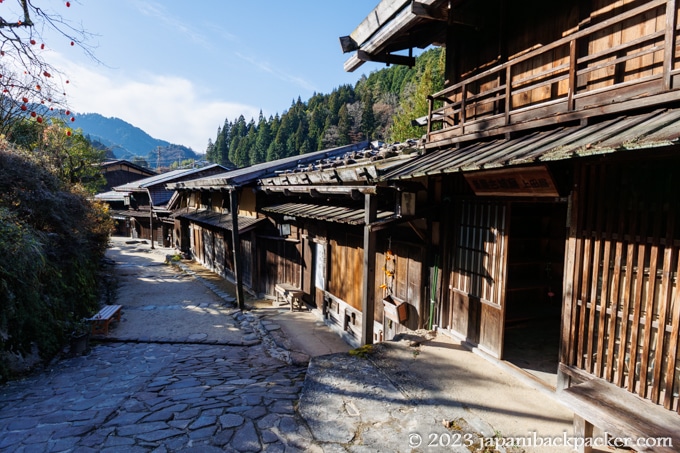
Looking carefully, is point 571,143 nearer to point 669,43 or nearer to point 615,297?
point 669,43

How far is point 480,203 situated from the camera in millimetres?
6465

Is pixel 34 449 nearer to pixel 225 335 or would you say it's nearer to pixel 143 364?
pixel 143 364

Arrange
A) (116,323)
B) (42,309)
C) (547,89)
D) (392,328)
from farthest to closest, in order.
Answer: (116,323) → (392,328) → (42,309) → (547,89)

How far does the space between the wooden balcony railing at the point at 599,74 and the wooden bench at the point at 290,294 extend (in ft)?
27.0

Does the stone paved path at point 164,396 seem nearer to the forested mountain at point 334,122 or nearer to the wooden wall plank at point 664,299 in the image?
the wooden wall plank at point 664,299

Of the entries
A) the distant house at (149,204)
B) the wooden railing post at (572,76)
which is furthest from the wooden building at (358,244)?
the distant house at (149,204)

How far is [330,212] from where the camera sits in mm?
10086

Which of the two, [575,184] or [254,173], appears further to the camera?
[254,173]

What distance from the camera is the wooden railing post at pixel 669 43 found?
3.57 m

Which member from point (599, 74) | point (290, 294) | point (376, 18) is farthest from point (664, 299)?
point (290, 294)

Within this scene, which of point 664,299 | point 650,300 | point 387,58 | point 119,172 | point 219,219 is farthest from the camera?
point 119,172

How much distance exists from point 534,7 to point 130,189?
37.6 meters

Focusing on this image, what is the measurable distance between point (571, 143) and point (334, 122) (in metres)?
71.8

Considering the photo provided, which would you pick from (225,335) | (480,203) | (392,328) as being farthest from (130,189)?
(480,203)
